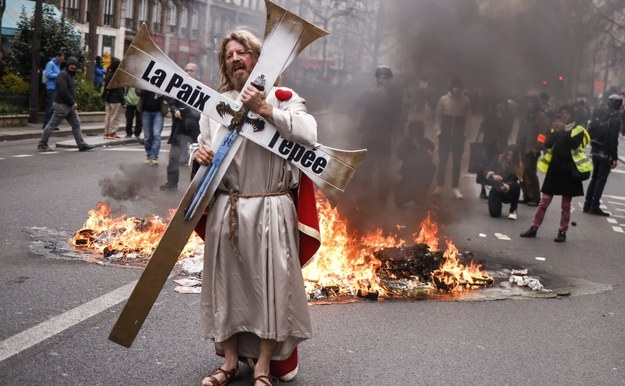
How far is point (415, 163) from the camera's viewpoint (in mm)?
11211

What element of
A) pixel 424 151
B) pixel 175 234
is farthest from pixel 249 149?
pixel 424 151

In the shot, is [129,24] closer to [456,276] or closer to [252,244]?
[456,276]

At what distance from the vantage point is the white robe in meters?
4.12

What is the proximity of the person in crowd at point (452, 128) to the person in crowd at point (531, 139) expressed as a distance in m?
0.79

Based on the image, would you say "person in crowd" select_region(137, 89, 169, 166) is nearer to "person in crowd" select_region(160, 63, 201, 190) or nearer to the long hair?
"person in crowd" select_region(160, 63, 201, 190)

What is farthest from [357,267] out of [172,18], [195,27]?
[172,18]

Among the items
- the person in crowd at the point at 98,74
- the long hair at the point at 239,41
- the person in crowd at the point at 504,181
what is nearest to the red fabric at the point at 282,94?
the long hair at the point at 239,41

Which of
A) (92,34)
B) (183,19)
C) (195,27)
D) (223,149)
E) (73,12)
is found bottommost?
(223,149)

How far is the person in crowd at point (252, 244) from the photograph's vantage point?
4.12 meters

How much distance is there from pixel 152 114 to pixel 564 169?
6.56m

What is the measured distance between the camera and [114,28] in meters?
43.1

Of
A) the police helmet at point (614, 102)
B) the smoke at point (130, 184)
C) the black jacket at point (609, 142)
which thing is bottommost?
the smoke at point (130, 184)

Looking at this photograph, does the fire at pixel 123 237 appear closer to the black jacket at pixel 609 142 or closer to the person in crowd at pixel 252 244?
the person in crowd at pixel 252 244

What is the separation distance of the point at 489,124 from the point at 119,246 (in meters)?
6.56
